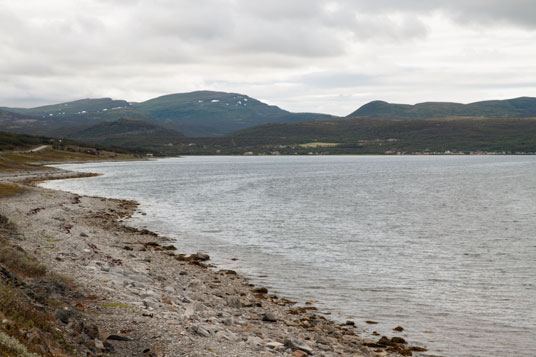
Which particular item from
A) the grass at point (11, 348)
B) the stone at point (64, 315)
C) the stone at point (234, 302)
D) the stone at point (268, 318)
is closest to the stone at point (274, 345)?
the stone at point (268, 318)

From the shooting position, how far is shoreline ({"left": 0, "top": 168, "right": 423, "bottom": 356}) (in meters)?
15.7

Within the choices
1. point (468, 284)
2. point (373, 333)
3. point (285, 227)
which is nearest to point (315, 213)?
point (285, 227)

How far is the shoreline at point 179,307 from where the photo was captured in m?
15.7

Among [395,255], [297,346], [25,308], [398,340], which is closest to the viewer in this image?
[25,308]

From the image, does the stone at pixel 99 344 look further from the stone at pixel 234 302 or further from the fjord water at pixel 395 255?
the fjord water at pixel 395 255

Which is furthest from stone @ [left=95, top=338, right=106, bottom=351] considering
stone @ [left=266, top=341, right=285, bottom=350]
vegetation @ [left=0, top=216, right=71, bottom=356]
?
stone @ [left=266, top=341, right=285, bottom=350]

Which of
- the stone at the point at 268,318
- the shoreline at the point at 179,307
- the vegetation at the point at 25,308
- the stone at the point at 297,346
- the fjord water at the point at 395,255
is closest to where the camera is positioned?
the vegetation at the point at 25,308

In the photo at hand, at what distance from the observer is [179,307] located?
20.1 meters

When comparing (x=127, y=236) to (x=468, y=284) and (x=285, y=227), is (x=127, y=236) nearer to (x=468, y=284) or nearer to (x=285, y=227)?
(x=285, y=227)

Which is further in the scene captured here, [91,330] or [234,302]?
[234,302]

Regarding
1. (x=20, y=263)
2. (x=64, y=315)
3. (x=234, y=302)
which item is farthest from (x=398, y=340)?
(x=20, y=263)

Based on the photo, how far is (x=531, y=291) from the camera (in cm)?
2800

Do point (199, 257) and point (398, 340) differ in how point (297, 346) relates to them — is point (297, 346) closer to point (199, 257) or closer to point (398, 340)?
point (398, 340)

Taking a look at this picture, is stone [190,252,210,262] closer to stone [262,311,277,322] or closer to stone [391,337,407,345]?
stone [262,311,277,322]
